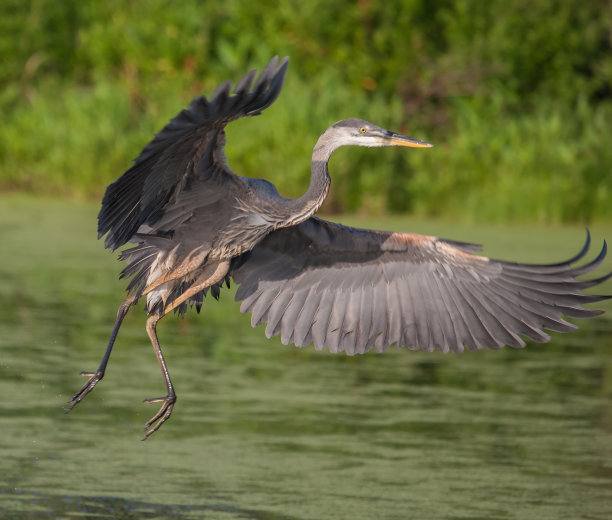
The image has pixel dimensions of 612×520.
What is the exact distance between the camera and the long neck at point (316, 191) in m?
5.81

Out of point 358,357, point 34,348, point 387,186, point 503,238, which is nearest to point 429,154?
point 387,186

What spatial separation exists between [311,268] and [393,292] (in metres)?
0.43

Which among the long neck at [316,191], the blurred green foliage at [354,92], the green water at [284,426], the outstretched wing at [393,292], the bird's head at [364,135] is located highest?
the blurred green foliage at [354,92]

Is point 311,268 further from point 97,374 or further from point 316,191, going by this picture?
point 97,374

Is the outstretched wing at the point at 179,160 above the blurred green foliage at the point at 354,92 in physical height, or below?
below

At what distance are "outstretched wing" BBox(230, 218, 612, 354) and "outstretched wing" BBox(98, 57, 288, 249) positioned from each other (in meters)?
0.77

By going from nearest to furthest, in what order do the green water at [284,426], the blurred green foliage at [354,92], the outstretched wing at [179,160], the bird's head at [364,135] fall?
the outstretched wing at [179,160], the bird's head at [364,135], the green water at [284,426], the blurred green foliage at [354,92]

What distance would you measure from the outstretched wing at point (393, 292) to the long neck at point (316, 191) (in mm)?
446

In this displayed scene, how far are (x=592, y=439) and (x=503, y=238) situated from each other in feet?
21.9

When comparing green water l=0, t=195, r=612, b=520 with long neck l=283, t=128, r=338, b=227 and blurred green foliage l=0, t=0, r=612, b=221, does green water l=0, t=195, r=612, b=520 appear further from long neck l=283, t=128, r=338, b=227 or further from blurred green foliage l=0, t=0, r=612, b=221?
blurred green foliage l=0, t=0, r=612, b=221

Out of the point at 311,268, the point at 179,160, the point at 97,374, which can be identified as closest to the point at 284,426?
the point at 311,268

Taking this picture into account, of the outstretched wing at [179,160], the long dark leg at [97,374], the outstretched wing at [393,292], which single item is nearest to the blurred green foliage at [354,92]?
the outstretched wing at [393,292]

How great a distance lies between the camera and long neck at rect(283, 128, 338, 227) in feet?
19.1

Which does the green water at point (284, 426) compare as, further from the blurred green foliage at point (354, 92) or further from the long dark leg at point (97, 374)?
the blurred green foliage at point (354, 92)
